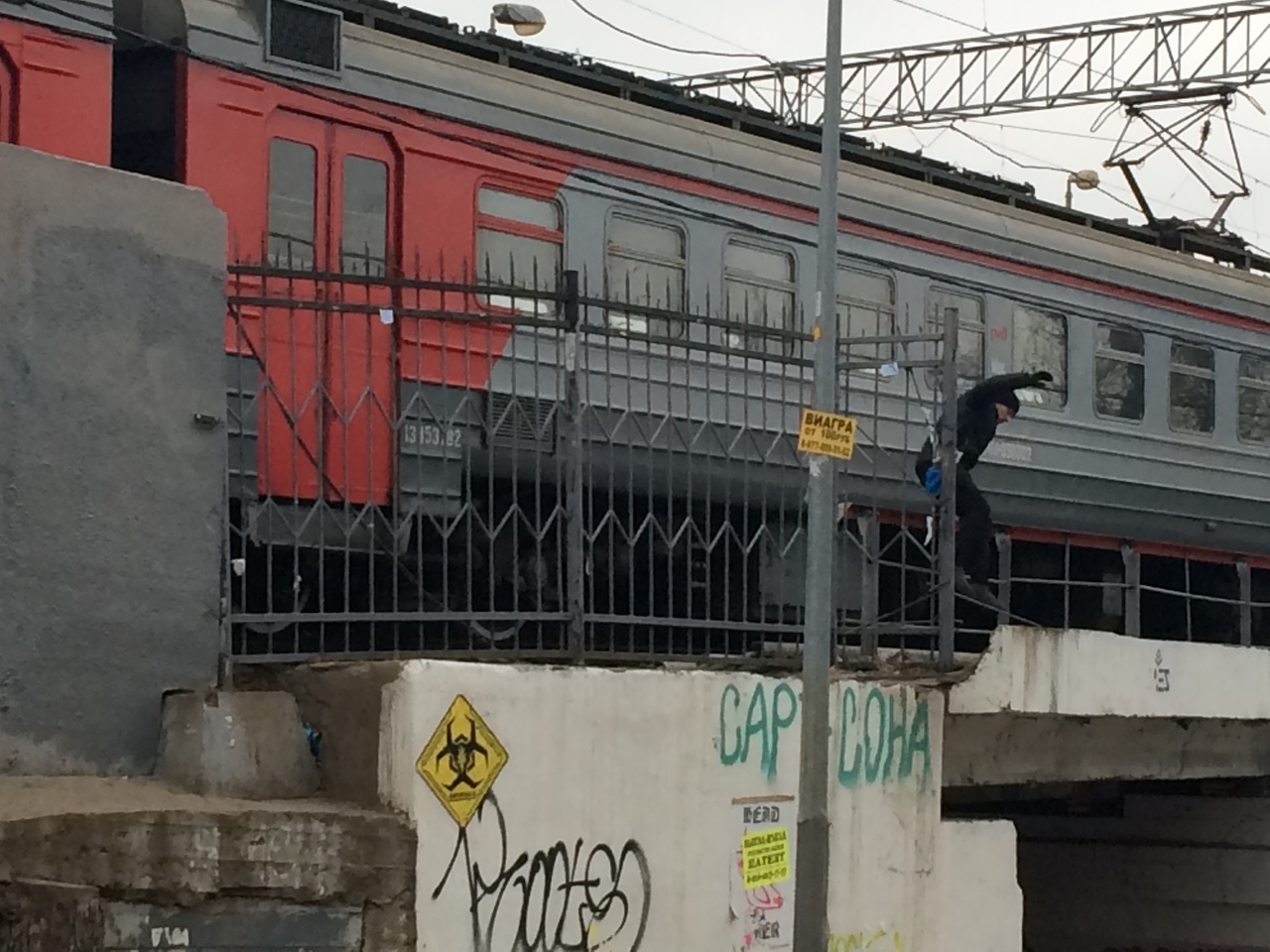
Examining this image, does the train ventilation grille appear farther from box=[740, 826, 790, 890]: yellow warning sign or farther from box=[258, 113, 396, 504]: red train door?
box=[740, 826, 790, 890]: yellow warning sign

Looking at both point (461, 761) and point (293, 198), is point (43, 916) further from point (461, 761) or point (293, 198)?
point (293, 198)

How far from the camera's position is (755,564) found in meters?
10.6

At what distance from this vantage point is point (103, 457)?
754 centimetres

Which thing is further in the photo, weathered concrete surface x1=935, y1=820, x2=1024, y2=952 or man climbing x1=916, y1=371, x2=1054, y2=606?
man climbing x1=916, y1=371, x2=1054, y2=606

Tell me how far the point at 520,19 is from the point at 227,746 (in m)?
9.57

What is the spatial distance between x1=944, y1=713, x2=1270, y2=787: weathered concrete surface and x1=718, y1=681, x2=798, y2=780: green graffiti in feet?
4.79

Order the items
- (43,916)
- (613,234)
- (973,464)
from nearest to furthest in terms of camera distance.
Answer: (43,916), (973,464), (613,234)

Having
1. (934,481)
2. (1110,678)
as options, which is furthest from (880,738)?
(1110,678)

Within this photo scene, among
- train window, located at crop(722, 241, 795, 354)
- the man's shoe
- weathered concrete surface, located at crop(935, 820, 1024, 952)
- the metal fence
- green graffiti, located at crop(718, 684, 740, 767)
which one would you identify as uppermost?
train window, located at crop(722, 241, 795, 354)

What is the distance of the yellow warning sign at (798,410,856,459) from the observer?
370 inches

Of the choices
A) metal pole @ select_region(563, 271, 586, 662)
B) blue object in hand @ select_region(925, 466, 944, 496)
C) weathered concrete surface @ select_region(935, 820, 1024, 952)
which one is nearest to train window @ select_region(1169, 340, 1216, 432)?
blue object in hand @ select_region(925, 466, 944, 496)

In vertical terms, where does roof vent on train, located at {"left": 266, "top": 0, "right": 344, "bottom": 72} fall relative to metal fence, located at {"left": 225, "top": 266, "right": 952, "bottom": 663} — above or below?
above

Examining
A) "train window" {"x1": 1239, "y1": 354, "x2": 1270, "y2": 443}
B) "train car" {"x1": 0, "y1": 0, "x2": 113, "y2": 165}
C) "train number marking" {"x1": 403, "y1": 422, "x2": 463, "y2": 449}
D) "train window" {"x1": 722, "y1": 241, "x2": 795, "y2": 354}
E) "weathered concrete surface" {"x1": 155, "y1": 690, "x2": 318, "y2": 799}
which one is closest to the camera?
"weathered concrete surface" {"x1": 155, "y1": 690, "x2": 318, "y2": 799}

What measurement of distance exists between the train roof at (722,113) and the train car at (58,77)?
5.66ft
